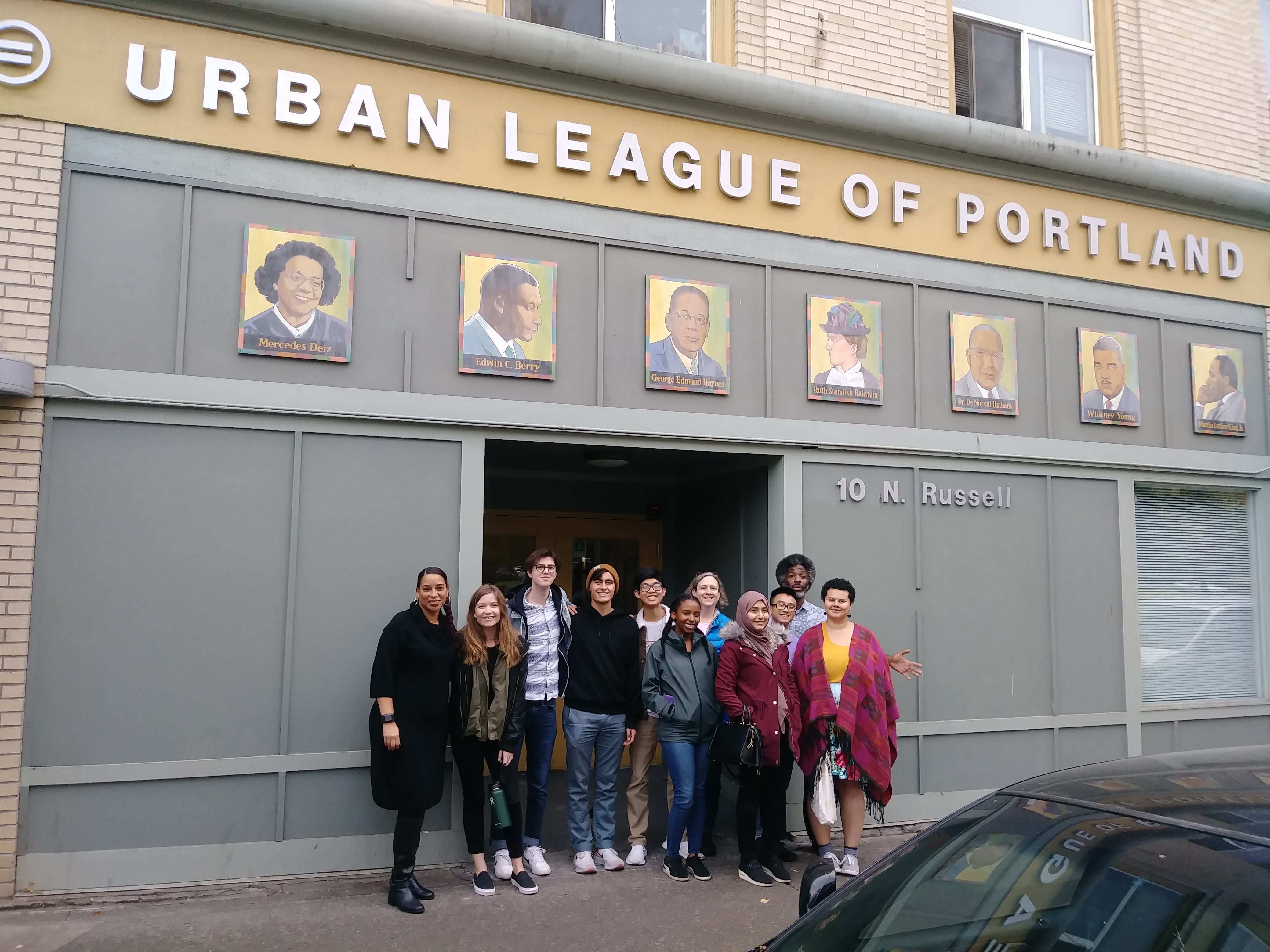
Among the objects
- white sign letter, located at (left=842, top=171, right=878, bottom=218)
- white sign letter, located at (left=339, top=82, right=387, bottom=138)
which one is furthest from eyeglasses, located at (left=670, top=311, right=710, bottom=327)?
white sign letter, located at (left=339, top=82, right=387, bottom=138)

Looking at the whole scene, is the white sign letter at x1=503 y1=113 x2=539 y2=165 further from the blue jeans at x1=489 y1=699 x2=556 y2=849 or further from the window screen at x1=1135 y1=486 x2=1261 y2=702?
the window screen at x1=1135 y1=486 x2=1261 y2=702

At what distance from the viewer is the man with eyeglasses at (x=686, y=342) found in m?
6.36

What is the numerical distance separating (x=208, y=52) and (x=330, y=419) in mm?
2296

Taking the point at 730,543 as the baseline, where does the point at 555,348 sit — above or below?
above

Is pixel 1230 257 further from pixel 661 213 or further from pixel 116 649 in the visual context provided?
pixel 116 649

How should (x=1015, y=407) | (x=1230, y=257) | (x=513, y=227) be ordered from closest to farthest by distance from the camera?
1. (x=513, y=227)
2. (x=1015, y=407)
3. (x=1230, y=257)

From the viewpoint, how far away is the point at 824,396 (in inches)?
267

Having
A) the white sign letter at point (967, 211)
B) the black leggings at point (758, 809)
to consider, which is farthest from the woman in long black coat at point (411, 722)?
the white sign letter at point (967, 211)

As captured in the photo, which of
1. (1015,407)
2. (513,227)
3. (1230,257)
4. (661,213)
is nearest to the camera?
A: (513,227)

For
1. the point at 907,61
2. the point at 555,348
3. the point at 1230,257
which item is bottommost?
the point at 555,348

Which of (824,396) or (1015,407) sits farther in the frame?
(1015,407)

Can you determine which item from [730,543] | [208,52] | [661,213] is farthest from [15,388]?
[730,543]

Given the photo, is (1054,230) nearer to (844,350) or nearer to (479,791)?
(844,350)

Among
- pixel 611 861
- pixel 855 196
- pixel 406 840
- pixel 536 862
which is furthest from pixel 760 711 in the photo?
pixel 855 196
